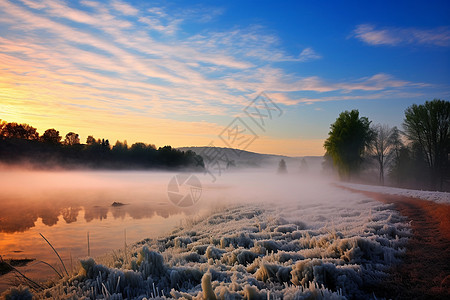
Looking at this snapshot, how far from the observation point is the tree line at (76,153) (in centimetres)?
9744

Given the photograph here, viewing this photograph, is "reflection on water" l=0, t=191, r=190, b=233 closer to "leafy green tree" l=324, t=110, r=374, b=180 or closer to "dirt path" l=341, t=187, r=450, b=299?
"dirt path" l=341, t=187, r=450, b=299

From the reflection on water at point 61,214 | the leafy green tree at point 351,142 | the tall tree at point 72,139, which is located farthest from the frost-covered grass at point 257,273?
the tall tree at point 72,139

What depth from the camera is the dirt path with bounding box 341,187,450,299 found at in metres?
5.53

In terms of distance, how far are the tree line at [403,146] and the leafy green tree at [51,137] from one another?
104792 millimetres

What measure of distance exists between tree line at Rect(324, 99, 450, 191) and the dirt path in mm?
39041

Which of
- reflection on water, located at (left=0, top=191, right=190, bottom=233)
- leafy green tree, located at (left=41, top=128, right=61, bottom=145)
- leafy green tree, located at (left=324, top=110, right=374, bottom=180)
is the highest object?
leafy green tree, located at (left=41, top=128, right=61, bottom=145)

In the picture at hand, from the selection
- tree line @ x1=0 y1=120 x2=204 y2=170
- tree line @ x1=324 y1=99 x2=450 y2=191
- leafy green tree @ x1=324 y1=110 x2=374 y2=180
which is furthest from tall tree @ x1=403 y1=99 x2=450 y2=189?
tree line @ x1=0 y1=120 x2=204 y2=170

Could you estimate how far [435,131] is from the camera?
43.6 m

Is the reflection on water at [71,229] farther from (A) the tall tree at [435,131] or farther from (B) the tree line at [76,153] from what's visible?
(B) the tree line at [76,153]

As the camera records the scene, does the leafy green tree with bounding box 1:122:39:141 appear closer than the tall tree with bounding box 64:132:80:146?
Yes

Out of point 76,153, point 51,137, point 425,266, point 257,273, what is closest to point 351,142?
point 425,266

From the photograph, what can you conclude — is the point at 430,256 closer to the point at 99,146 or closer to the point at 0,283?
the point at 0,283

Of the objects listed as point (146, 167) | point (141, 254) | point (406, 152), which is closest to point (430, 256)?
point (141, 254)

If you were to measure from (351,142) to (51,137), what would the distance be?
110780 millimetres
